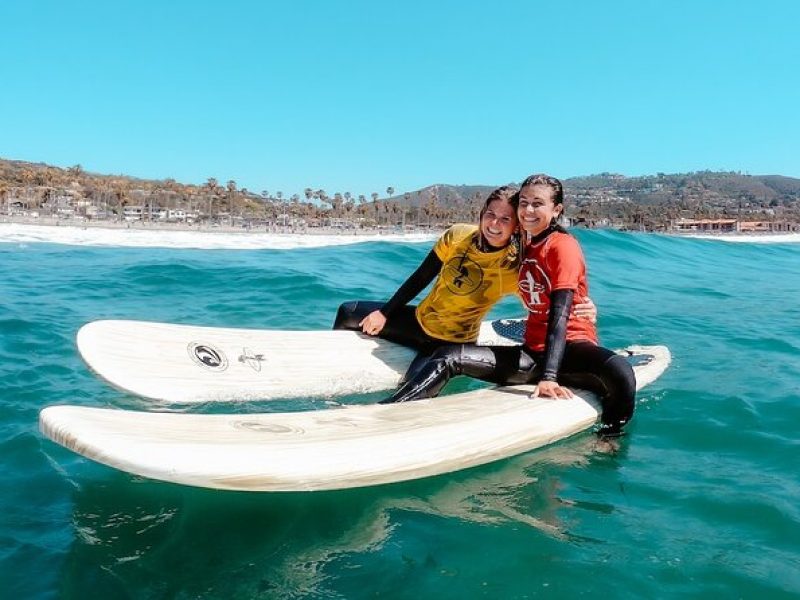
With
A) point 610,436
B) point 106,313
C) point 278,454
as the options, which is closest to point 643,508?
point 610,436

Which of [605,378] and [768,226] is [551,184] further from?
[768,226]

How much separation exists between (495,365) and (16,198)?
83.9m

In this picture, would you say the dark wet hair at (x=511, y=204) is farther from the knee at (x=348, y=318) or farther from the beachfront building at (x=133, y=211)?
the beachfront building at (x=133, y=211)

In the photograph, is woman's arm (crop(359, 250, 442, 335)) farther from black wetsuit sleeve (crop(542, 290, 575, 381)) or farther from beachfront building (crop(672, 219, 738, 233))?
beachfront building (crop(672, 219, 738, 233))

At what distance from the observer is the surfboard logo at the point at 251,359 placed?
13.7 feet

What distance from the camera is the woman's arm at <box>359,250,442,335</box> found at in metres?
4.23

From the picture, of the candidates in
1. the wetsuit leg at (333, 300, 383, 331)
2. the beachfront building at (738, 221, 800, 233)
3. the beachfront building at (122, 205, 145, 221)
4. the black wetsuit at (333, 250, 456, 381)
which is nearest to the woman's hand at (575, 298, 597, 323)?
the black wetsuit at (333, 250, 456, 381)

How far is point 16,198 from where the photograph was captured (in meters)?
72.9

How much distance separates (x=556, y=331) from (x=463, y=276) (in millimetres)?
831

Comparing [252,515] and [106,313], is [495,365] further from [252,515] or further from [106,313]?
[106,313]

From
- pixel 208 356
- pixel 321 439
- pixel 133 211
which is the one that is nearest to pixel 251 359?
pixel 208 356

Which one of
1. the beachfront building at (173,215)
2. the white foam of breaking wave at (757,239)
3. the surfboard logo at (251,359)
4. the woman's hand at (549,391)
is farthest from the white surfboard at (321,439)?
the beachfront building at (173,215)

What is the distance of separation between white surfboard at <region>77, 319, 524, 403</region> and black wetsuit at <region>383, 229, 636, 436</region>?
0.54 m

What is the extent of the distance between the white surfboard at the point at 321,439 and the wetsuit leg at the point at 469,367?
0.56 feet
